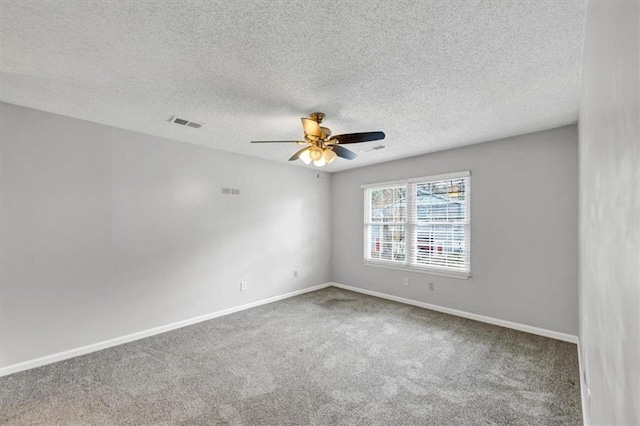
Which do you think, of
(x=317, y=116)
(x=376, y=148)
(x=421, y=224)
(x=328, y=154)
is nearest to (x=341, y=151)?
(x=328, y=154)

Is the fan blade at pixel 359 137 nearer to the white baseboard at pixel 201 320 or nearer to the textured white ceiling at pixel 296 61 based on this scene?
the textured white ceiling at pixel 296 61

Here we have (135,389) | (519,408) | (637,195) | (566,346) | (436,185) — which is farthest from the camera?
(436,185)

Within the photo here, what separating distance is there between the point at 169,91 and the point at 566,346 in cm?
492

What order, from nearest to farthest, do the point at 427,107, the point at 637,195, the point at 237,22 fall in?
the point at 637,195 → the point at 237,22 → the point at 427,107

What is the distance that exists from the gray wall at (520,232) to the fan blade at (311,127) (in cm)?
253

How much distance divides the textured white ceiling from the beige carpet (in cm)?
258

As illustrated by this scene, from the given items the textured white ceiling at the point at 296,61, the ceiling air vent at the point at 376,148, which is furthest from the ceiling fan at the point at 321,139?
the ceiling air vent at the point at 376,148

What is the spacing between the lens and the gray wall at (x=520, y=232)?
3355 mm

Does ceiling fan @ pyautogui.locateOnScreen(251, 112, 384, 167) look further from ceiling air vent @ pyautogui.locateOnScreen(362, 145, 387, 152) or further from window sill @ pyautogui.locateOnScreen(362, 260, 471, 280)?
window sill @ pyautogui.locateOnScreen(362, 260, 471, 280)

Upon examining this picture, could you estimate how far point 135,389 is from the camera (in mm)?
2451

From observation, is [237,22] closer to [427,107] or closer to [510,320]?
[427,107]

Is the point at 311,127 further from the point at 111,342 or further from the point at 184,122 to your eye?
the point at 111,342

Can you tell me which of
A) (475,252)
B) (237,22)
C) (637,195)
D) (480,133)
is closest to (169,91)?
(237,22)

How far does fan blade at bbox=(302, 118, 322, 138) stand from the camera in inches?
107
